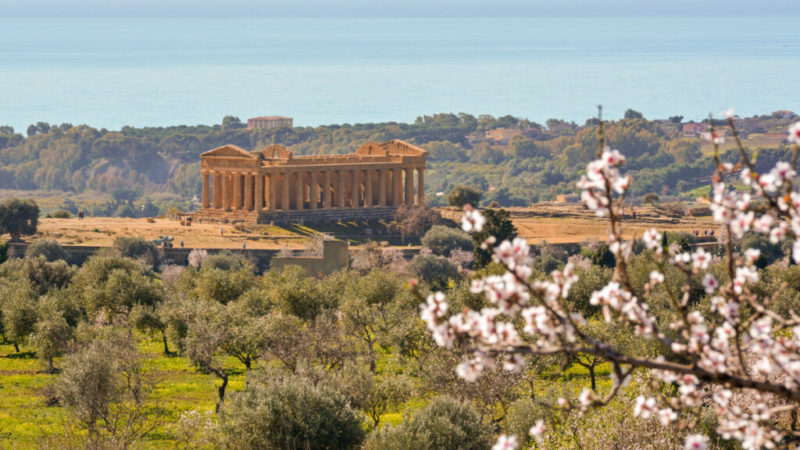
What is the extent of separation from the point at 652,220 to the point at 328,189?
85.5ft

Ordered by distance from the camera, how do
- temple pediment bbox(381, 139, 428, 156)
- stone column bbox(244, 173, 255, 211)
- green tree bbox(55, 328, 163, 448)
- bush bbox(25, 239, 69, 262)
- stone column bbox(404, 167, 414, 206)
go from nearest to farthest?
green tree bbox(55, 328, 163, 448)
bush bbox(25, 239, 69, 262)
stone column bbox(244, 173, 255, 211)
stone column bbox(404, 167, 414, 206)
temple pediment bbox(381, 139, 428, 156)

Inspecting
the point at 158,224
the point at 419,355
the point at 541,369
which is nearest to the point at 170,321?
the point at 419,355

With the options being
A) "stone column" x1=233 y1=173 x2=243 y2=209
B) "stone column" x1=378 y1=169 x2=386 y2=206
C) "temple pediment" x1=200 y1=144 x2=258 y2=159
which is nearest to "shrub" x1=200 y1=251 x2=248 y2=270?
"stone column" x1=233 y1=173 x2=243 y2=209

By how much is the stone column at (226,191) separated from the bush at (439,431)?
76616 millimetres

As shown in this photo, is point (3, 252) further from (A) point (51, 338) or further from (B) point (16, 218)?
(A) point (51, 338)

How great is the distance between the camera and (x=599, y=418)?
30547 mm

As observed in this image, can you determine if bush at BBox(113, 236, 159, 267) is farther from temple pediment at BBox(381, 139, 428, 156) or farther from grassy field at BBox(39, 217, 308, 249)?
temple pediment at BBox(381, 139, 428, 156)

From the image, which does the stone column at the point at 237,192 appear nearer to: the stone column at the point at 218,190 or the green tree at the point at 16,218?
the stone column at the point at 218,190

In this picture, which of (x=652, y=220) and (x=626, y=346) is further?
(x=652, y=220)

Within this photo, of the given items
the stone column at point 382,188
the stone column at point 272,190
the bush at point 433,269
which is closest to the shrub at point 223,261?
the bush at point 433,269

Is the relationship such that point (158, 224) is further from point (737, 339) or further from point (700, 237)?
point (737, 339)

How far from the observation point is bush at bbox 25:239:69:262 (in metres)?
85.8

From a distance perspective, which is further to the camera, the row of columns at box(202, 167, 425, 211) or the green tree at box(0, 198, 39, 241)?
the row of columns at box(202, 167, 425, 211)

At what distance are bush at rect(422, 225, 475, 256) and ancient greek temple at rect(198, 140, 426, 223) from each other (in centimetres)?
1203
